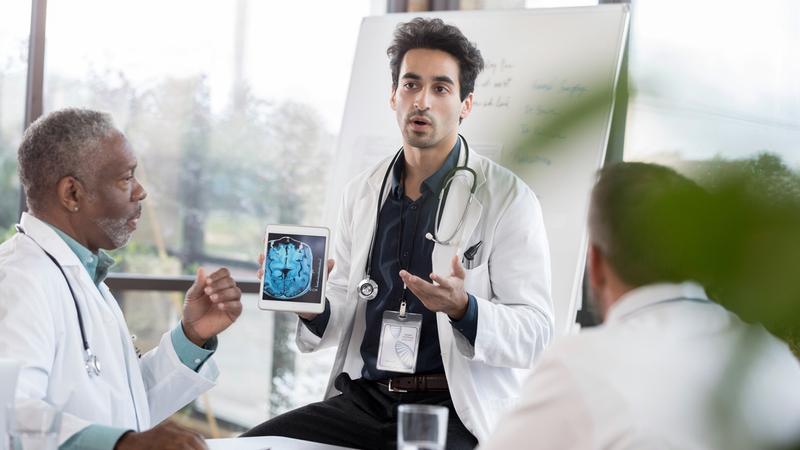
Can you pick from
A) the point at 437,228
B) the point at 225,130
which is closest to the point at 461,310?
the point at 437,228

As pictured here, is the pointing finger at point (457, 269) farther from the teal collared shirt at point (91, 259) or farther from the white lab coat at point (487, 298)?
Result: the teal collared shirt at point (91, 259)

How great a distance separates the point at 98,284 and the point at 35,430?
0.96 metres

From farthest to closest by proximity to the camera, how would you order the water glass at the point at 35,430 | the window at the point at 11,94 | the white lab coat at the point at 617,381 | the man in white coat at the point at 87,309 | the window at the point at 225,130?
the window at the point at 225,130
the window at the point at 11,94
the man in white coat at the point at 87,309
the water glass at the point at 35,430
the white lab coat at the point at 617,381

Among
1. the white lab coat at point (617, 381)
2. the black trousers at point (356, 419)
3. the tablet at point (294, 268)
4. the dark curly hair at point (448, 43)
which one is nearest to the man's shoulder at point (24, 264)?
the tablet at point (294, 268)

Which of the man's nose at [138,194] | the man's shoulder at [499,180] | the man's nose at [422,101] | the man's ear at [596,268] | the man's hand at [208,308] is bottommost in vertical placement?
the man's hand at [208,308]

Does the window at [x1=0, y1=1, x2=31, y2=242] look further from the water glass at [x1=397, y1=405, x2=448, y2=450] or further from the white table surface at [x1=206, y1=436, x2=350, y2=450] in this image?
the water glass at [x1=397, y1=405, x2=448, y2=450]

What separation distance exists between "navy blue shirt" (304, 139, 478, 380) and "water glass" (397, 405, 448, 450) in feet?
4.02

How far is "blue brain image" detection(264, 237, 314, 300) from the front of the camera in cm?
237

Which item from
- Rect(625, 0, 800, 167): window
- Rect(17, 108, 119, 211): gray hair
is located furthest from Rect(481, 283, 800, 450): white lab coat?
Rect(17, 108, 119, 211): gray hair

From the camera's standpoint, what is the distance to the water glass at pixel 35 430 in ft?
4.10

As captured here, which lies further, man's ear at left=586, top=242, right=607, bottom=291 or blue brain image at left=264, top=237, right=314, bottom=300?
blue brain image at left=264, top=237, right=314, bottom=300

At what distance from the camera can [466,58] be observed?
279 centimetres

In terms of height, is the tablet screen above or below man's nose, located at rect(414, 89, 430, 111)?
below

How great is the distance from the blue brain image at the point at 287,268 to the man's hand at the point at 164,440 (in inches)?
27.3
